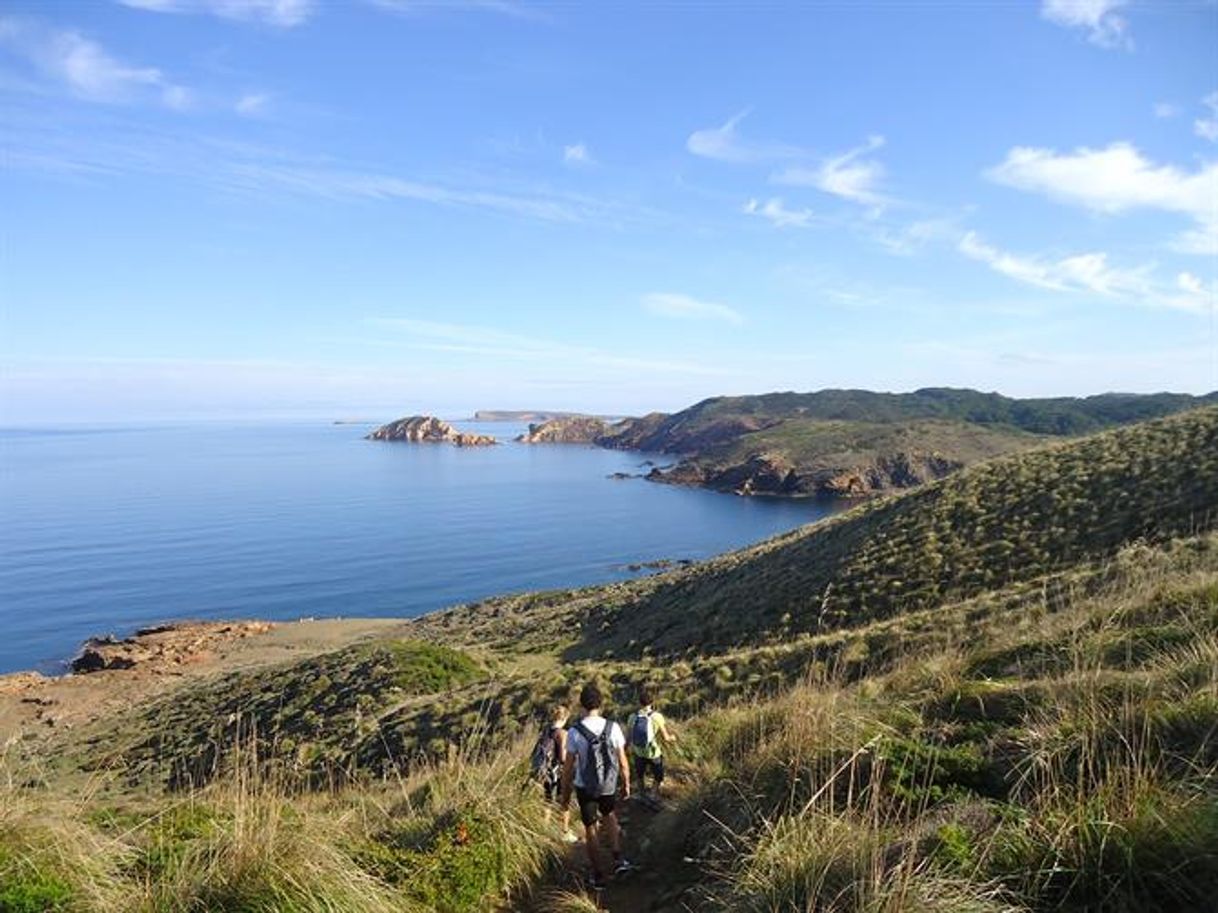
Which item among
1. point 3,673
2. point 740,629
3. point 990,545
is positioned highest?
point 990,545

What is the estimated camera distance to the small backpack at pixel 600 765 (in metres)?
6.79

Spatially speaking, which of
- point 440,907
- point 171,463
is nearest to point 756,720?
point 440,907

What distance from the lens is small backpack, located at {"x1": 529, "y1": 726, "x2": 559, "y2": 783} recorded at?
819 cm

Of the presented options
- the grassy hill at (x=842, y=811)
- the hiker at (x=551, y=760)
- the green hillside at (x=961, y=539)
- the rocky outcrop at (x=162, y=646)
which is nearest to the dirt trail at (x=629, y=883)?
the grassy hill at (x=842, y=811)

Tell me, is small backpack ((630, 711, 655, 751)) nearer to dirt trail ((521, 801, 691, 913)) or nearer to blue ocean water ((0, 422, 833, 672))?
dirt trail ((521, 801, 691, 913))

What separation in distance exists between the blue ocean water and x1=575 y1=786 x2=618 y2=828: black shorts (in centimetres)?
5816

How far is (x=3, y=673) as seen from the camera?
49.3m

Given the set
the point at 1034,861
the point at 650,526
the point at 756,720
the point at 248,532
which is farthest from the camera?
the point at 650,526

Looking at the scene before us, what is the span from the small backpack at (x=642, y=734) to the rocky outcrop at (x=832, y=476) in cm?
12775

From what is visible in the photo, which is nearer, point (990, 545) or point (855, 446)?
point (990, 545)

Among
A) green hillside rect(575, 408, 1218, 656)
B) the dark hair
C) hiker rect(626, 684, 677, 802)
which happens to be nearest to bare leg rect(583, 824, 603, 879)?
the dark hair

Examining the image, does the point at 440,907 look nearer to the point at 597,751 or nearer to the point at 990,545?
the point at 597,751

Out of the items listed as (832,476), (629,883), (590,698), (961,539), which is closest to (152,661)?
(961,539)

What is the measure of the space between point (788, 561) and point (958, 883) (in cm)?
3057
